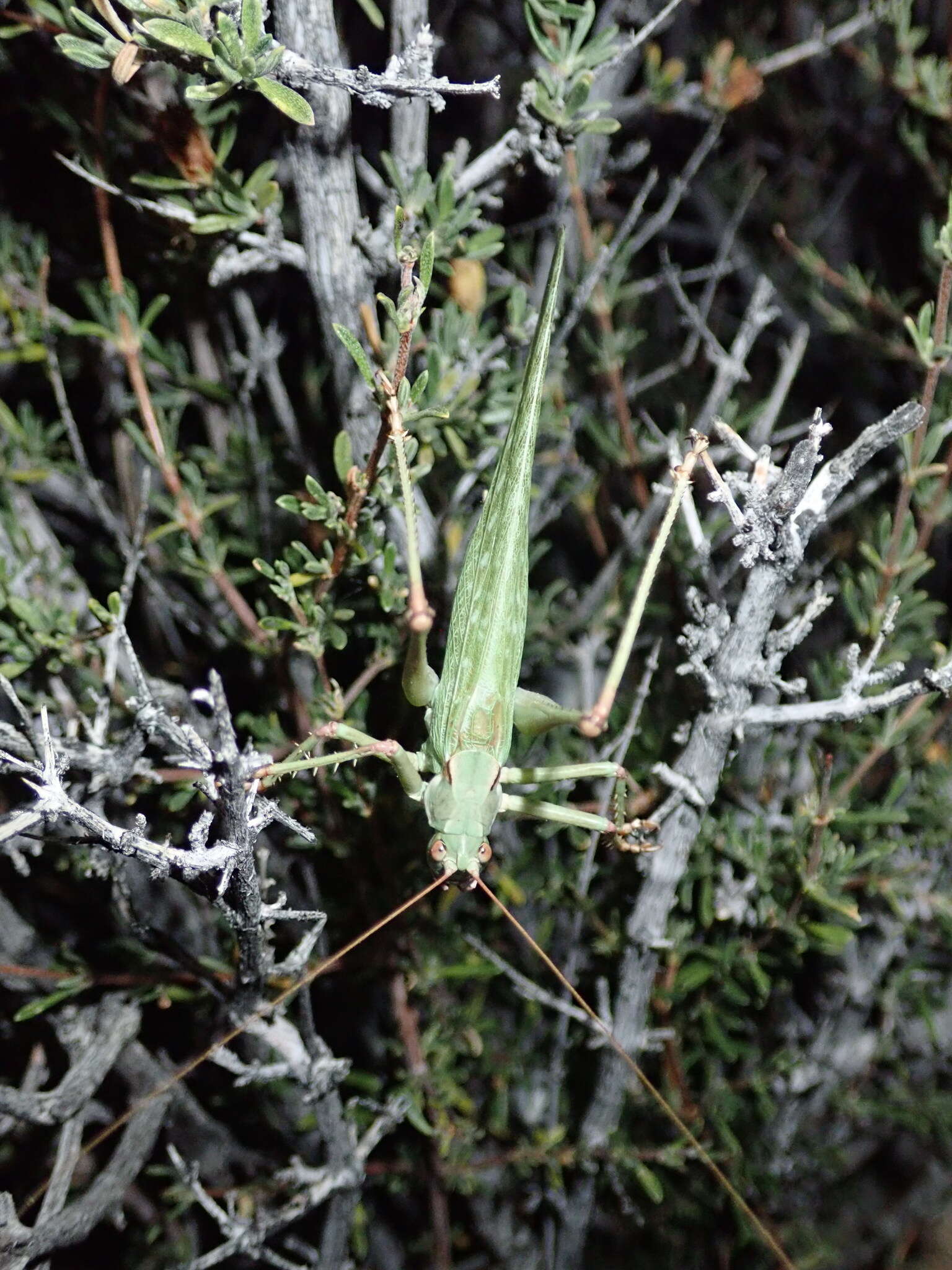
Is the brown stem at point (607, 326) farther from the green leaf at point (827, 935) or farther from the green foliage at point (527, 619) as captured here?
the green leaf at point (827, 935)

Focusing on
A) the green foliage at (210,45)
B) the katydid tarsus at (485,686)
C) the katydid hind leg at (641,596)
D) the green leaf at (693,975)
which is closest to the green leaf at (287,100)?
the green foliage at (210,45)

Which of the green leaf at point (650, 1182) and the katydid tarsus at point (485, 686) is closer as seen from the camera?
the katydid tarsus at point (485, 686)

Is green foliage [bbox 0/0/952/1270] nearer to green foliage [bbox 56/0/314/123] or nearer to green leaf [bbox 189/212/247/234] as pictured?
green leaf [bbox 189/212/247/234]

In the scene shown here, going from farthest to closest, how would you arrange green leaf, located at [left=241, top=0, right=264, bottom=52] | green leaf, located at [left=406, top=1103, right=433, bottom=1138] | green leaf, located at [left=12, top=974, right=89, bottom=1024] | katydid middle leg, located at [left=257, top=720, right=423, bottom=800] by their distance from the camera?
green leaf, located at [left=406, top=1103, right=433, bottom=1138] < green leaf, located at [left=12, top=974, right=89, bottom=1024] < katydid middle leg, located at [left=257, top=720, right=423, bottom=800] < green leaf, located at [left=241, top=0, right=264, bottom=52]

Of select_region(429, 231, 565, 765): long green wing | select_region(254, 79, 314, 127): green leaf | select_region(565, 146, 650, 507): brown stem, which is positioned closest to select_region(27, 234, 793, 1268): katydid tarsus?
select_region(429, 231, 565, 765): long green wing

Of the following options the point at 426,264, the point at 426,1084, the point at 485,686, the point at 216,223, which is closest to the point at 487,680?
the point at 485,686
